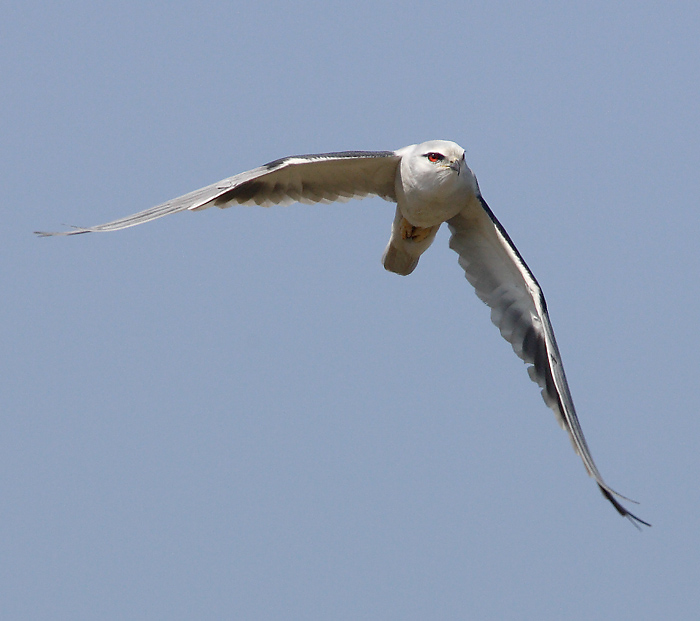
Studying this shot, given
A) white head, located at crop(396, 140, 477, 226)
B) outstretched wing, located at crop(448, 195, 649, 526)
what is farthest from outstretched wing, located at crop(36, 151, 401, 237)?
outstretched wing, located at crop(448, 195, 649, 526)

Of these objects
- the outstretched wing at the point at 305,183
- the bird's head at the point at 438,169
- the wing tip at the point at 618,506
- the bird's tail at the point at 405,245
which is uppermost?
the outstretched wing at the point at 305,183

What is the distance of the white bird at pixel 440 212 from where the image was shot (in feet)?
31.0

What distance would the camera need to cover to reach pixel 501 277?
10500 millimetres

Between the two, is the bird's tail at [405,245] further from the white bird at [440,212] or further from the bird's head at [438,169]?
the bird's head at [438,169]

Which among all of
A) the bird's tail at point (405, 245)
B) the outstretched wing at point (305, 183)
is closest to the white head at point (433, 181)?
the bird's tail at point (405, 245)

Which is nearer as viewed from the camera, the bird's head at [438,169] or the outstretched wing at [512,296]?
the bird's head at [438,169]

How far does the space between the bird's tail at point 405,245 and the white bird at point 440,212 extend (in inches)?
0.4

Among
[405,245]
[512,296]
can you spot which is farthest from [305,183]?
[512,296]

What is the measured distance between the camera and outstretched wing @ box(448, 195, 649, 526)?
9617mm

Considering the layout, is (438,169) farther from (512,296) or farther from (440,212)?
(512,296)

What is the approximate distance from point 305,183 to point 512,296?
253 centimetres

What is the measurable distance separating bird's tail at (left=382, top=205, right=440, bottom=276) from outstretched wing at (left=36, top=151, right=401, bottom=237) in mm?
470

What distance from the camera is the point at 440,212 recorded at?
983 centimetres

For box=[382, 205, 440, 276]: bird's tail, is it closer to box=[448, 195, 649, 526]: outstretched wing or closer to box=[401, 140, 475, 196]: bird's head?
box=[448, 195, 649, 526]: outstretched wing
